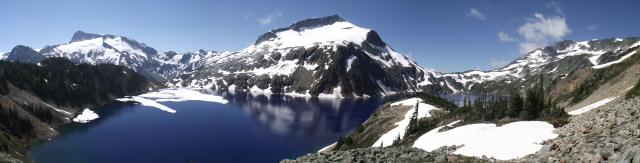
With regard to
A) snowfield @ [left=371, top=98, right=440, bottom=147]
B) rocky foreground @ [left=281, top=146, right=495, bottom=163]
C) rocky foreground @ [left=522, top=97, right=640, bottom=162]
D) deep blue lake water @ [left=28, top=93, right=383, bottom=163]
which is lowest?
deep blue lake water @ [left=28, top=93, right=383, bottom=163]

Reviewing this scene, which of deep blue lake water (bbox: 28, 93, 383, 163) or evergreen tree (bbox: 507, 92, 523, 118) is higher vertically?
evergreen tree (bbox: 507, 92, 523, 118)

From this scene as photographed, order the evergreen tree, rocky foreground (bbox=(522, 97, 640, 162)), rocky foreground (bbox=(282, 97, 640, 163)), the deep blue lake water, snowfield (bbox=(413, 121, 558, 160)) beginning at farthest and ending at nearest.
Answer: the deep blue lake water
the evergreen tree
snowfield (bbox=(413, 121, 558, 160))
rocky foreground (bbox=(282, 97, 640, 163))
rocky foreground (bbox=(522, 97, 640, 162))

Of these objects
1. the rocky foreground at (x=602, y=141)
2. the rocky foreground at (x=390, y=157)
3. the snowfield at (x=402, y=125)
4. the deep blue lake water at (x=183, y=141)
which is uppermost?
the rocky foreground at (x=602, y=141)

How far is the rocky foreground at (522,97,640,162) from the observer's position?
2361cm

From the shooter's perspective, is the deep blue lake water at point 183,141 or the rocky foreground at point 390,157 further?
the deep blue lake water at point 183,141

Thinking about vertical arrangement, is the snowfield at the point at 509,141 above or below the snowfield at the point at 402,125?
above

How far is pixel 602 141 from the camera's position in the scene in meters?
27.6

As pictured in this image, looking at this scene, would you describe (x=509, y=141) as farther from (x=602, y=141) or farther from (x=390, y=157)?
(x=390, y=157)

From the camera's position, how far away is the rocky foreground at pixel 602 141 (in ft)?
77.5

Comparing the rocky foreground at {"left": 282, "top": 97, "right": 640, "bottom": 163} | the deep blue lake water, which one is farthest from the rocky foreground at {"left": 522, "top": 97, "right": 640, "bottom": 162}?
the deep blue lake water

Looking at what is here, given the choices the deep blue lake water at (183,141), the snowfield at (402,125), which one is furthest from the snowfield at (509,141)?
the deep blue lake water at (183,141)

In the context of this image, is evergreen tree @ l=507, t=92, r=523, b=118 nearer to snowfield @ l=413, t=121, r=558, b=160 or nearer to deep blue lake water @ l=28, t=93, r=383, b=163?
snowfield @ l=413, t=121, r=558, b=160

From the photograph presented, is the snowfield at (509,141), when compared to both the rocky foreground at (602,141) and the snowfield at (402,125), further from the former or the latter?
the snowfield at (402,125)

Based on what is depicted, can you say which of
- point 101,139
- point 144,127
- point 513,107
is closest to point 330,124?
point 144,127
